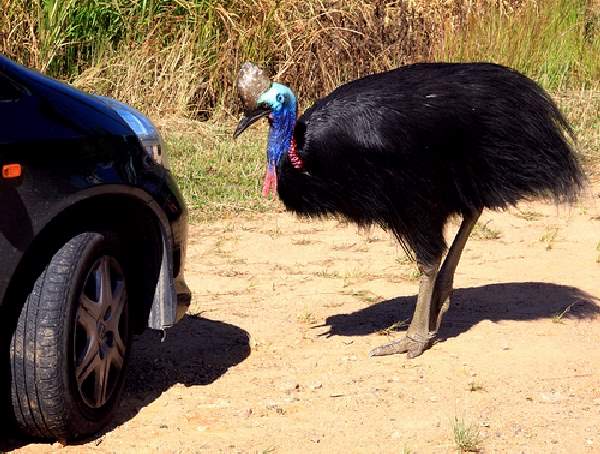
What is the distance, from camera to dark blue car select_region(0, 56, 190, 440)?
144 inches

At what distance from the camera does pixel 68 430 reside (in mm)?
3805

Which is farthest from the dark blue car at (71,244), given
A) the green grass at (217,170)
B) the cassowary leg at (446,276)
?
the green grass at (217,170)

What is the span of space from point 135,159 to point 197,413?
0.97 m

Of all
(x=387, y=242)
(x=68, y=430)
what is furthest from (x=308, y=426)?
(x=387, y=242)

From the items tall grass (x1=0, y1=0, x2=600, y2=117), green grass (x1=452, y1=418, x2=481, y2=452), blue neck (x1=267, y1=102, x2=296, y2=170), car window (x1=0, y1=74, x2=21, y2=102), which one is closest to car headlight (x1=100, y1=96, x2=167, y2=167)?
car window (x1=0, y1=74, x2=21, y2=102)

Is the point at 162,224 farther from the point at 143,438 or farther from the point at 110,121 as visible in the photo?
the point at 143,438

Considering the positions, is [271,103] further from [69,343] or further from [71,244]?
[69,343]

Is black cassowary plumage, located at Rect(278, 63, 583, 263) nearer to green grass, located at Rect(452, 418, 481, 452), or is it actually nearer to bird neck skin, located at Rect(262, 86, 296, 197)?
bird neck skin, located at Rect(262, 86, 296, 197)

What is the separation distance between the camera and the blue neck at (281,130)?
4812 mm

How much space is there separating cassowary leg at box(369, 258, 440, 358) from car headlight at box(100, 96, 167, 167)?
1.34 m

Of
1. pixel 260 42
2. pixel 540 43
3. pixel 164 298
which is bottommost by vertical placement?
pixel 540 43

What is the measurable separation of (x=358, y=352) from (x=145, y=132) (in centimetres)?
148

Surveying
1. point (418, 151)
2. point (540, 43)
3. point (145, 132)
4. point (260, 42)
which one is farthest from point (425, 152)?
point (540, 43)

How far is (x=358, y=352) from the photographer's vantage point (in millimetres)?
5090
